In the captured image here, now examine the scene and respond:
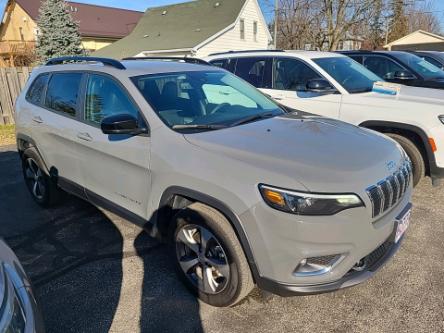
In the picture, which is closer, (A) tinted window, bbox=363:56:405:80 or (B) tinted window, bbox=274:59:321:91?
(B) tinted window, bbox=274:59:321:91

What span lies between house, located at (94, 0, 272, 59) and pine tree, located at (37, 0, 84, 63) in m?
6.06

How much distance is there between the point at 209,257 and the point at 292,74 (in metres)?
4.05

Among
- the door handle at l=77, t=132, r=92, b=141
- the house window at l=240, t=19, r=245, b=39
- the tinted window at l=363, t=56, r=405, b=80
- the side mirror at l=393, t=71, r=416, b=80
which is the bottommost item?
the door handle at l=77, t=132, r=92, b=141

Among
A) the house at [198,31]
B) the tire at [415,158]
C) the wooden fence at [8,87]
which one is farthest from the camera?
the house at [198,31]

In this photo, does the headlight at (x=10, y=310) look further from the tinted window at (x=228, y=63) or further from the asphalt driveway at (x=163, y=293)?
the tinted window at (x=228, y=63)

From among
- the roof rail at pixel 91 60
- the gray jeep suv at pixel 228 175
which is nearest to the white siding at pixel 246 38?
the roof rail at pixel 91 60

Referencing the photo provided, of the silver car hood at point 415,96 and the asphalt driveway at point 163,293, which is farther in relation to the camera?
the silver car hood at point 415,96

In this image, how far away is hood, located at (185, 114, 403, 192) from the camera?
7.77 ft

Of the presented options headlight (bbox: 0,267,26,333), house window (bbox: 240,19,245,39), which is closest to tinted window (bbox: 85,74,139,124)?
headlight (bbox: 0,267,26,333)

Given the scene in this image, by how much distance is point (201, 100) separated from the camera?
349cm

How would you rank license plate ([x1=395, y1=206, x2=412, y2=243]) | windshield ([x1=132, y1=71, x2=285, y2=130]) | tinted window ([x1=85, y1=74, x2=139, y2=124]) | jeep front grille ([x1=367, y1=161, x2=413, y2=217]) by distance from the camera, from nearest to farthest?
1. jeep front grille ([x1=367, y1=161, x2=413, y2=217])
2. license plate ([x1=395, y1=206, x2=412, y2=243])
3. windshield ([x1=132, y1=71, x2=285, y2=130])
4. tinted window ([x1=85, y1=74, x2=139, y2=124])

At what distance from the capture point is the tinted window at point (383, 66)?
26.0 feet

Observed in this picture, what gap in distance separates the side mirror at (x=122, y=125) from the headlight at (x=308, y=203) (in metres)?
1.31

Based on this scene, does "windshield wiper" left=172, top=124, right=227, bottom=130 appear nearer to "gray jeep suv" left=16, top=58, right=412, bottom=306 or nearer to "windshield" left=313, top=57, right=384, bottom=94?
"gray jeep suv" left=16, top=58, right=412, bottom=306
